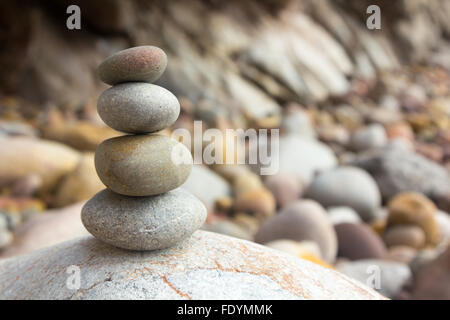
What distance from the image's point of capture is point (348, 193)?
4.38m

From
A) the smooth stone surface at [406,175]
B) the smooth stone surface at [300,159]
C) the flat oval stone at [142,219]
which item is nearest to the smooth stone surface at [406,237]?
the smooth stone surface at [406,175]

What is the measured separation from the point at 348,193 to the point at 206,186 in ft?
5.16

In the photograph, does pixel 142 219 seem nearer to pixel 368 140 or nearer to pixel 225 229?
pixel 225 229

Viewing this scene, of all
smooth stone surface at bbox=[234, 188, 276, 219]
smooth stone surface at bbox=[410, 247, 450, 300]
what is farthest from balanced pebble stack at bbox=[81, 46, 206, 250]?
smooth stone surface at bbox=[234, 188, 276, 219]

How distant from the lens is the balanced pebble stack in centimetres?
132

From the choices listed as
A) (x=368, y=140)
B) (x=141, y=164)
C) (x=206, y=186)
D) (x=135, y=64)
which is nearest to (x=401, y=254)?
(x=206, y=186)

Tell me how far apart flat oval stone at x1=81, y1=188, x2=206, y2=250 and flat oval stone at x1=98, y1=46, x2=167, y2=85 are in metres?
0.42

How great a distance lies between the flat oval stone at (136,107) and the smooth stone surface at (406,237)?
115 inches

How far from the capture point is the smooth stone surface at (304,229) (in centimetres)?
295

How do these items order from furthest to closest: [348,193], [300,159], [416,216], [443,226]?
1. [300,159]
2. [348,193]
3. [443,226]
4. [416,216]

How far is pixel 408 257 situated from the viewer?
10.3 ft

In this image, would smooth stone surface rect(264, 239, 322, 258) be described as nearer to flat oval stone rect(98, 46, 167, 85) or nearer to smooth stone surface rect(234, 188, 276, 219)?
smooth stone surface rect(234, 188, 276, 219)
